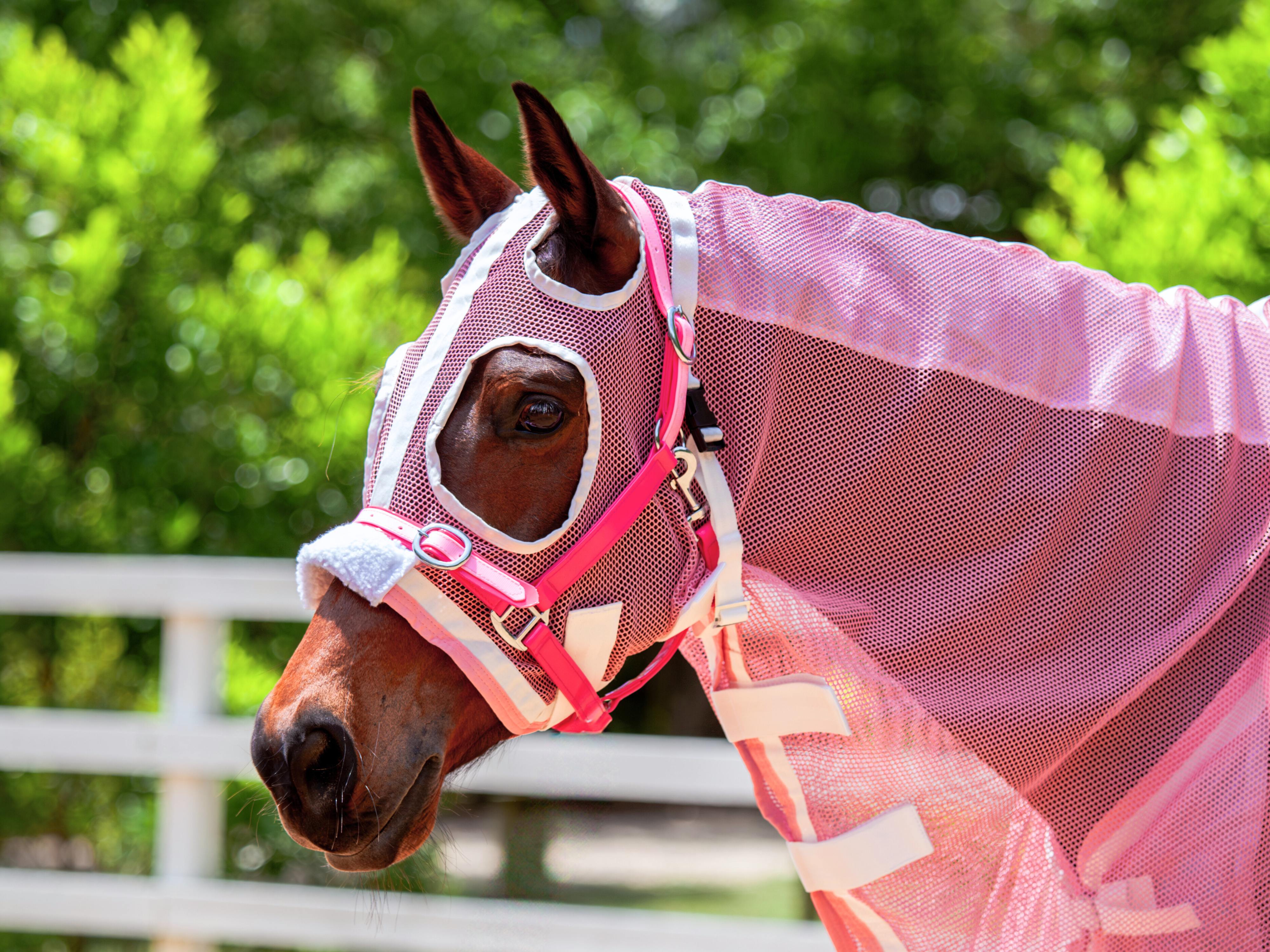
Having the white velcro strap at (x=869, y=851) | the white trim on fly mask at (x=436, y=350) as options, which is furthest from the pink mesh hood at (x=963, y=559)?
the white trim on fly mask at (x=436, y=350)

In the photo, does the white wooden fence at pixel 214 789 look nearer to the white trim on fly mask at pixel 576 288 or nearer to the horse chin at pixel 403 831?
the horse chin at pixel 403 831

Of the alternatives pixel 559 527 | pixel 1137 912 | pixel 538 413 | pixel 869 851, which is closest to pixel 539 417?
pixel 538 413

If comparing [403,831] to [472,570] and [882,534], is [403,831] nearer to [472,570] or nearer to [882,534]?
[472,570]

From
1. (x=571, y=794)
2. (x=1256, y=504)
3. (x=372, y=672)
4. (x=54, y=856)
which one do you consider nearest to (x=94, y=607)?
(x=54, y=856)

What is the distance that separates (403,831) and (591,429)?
514 mm

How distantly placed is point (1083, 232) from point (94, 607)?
3.16 meters

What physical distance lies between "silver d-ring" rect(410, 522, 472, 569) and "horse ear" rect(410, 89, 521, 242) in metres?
0.50

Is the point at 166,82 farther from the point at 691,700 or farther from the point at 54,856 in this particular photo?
the point at 691,700

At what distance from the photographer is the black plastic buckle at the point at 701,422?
4.65ft

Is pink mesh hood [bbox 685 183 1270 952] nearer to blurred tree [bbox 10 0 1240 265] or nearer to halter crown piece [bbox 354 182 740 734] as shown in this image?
halter crown piece [bbox 354 182 740 734]

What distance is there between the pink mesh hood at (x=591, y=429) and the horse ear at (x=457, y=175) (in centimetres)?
18

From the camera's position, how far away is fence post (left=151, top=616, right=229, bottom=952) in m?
3.48

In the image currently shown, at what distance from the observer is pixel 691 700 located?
10.2 meters

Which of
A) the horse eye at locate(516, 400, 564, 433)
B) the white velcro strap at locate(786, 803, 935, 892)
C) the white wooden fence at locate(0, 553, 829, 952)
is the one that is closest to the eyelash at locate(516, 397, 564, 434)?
the horse eye at locate(516, 400, 564, 433)
